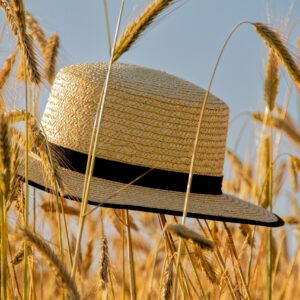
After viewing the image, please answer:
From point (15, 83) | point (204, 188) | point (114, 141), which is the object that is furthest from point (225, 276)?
point (15, 83)

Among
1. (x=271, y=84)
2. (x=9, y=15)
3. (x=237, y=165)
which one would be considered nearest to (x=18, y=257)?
(x=9, y=15)

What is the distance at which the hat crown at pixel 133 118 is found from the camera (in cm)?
242

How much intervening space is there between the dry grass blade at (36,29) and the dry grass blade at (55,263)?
128 cm

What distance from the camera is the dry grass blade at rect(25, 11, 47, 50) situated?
8.27 feet

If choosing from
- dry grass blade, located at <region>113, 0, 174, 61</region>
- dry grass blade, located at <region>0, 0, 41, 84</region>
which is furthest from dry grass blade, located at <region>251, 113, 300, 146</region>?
dry grass blade, located at <region>0, 0, 41, 84</region>

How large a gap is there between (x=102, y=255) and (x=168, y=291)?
0.88ft

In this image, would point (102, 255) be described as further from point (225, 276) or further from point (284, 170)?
point (284, 170)

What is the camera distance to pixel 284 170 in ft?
12.1

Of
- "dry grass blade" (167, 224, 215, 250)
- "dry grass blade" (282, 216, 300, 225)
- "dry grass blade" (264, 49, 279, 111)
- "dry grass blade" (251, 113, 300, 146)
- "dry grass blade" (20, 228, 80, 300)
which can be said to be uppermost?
"dry grass blade" (264, 49, 279, 111)

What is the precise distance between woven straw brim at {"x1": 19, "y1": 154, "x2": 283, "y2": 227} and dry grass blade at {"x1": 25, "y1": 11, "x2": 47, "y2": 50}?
0.41m

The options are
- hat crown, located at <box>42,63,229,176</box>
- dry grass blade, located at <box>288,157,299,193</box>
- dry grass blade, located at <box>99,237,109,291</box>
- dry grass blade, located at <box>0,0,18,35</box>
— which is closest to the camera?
dry grass blade, located at <box>0,0,18,35</box>

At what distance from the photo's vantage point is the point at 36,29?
2.53m

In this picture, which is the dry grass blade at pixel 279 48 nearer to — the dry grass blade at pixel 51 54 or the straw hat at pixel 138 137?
the straw hat at pixel 138 137

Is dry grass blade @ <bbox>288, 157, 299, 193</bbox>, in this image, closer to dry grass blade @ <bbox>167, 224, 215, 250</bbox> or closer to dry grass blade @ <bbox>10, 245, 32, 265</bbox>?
dry grass blade @ <bbox>10, 245, 32, 265</bbox>
